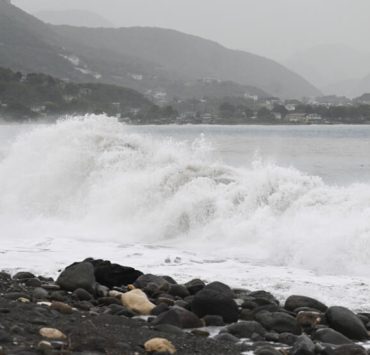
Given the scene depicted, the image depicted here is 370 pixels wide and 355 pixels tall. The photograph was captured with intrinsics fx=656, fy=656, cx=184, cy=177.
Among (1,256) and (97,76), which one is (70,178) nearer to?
(1,256)

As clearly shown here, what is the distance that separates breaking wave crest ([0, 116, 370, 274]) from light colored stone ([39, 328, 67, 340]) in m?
5.68

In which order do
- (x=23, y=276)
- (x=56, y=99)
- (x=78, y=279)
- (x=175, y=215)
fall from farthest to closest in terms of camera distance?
(x=56, y=99), (x=175, y=215), (x=23, y=276), (x=78, y=279)

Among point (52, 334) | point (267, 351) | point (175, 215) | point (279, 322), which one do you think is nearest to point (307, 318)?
point (279, 322)

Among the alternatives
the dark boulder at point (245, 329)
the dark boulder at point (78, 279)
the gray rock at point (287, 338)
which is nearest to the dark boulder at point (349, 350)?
the gray rock at point (287, 338)

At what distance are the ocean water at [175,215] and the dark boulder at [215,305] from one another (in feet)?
4.38

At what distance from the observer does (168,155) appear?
19781mm

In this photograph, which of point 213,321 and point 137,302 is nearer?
point 213,321

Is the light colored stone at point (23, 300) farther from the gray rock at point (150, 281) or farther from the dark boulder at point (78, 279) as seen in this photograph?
the gray rock at point (150, 281)

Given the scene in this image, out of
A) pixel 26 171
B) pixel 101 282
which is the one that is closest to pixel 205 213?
pixel 101 282

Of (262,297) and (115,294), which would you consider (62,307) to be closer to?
(115,294)

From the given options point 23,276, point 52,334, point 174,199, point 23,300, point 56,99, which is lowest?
point 23,276

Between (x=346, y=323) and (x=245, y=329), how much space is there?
1.14m

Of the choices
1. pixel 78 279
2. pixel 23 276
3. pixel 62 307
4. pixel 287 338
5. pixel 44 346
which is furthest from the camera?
pixel 23 276

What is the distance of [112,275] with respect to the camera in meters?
9.12
